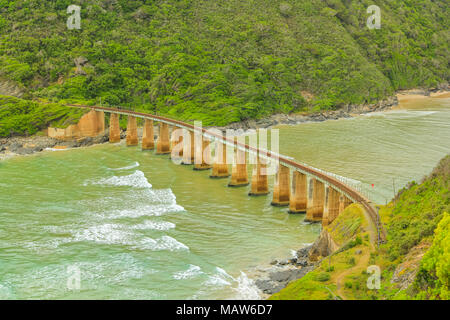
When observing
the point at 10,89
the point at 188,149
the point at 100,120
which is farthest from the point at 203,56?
the point at 188,149

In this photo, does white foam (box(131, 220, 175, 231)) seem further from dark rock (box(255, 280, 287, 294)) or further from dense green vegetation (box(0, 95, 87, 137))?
dense green vegetation (box(0, 95, 87, 137))

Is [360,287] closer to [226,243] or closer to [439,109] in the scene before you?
[226,243]

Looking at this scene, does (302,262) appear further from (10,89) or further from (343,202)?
(10,89)

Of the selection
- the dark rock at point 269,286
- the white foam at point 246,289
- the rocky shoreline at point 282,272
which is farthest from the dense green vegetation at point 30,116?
the dark rock at point 269,286

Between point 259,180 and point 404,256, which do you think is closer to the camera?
point 404,256
